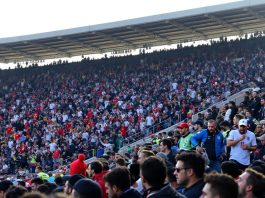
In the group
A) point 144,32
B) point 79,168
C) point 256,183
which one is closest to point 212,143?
point 79,168

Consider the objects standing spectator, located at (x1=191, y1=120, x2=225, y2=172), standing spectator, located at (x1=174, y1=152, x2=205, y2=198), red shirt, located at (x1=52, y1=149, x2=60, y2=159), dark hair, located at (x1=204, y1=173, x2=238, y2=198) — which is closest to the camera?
dark hair, located at (x1=204, y1=173, x2=238, y2=198)

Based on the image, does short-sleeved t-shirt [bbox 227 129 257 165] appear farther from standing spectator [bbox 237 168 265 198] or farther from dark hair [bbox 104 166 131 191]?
standing spectator [bbox 237 168 265 198]

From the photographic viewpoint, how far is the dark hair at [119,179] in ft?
18.6

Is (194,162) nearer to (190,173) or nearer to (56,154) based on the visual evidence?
(190,173)

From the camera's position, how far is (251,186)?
5020 millimetres

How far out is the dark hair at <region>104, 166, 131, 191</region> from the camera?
18.6ft

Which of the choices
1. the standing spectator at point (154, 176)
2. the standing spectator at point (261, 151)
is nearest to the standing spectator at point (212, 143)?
the standing spectator at point (261, 151)

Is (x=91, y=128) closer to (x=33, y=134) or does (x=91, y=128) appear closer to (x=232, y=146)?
(x=33, y=134)

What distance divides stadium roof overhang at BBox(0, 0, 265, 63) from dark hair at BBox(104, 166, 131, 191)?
73.6ft

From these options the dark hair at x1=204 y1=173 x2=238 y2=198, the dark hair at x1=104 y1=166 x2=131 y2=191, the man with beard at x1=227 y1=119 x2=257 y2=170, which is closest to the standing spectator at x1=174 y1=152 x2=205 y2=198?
the dark hair at x1=104 y1=166 x2=131 y2=191

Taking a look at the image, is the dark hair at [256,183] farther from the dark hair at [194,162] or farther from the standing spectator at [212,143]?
the standing spectator at [212,143]

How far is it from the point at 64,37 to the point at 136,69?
14.4 feet

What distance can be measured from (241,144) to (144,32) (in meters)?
23.7

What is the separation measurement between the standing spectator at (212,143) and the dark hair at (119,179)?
395 centimetres
